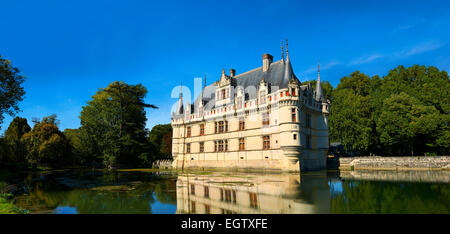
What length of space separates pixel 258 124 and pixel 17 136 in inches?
1826

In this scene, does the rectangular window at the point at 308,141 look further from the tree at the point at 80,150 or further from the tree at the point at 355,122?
the tree at the point at 80,150

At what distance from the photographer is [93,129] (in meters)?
42.4

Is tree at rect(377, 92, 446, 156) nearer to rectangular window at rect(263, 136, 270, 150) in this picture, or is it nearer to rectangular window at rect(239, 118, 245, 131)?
rectangular window at rect(263, 136, 270, 150)

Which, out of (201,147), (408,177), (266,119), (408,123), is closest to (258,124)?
(266,119)

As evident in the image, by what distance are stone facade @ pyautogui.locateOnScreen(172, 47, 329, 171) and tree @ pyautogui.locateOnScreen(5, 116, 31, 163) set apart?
21625 millimetres

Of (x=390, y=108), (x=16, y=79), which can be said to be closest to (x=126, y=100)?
(x=16, y=79)

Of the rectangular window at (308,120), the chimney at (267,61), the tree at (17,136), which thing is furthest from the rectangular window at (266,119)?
the tree at (17,136)

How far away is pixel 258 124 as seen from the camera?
29.5 metres

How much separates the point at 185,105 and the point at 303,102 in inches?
698

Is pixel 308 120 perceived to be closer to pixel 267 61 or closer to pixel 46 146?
pixel 267 61

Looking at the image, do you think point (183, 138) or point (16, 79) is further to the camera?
point (183, 138)

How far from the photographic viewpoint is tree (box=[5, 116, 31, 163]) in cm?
3789
